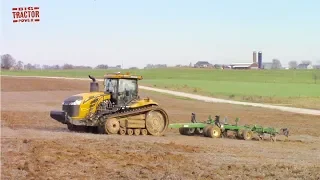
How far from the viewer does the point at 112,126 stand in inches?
899

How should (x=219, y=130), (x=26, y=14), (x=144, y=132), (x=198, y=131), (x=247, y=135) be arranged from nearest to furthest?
(x=26, y=14) → (x=144, y=132) → (x=219, y=130) → (x=247, y=135) → (x=198, y=131)

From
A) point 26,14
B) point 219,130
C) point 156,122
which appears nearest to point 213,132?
point 219,130

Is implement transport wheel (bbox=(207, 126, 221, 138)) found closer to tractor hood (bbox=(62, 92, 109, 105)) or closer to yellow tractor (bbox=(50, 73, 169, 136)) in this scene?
yellow tractor (bbox=(50, 73, 169, 136))

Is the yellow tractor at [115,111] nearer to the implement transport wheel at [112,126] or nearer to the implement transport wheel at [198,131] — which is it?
the implement transport wheel at [112,126]

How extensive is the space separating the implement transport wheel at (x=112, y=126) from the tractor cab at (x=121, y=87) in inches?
34.9

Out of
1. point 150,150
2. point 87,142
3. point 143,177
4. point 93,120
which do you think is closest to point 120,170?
point 143,177

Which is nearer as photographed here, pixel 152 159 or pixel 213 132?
pixel 152 159

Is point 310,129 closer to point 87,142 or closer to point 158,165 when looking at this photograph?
point 87,142

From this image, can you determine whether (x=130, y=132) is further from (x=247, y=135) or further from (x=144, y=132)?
(x=247, y=135)

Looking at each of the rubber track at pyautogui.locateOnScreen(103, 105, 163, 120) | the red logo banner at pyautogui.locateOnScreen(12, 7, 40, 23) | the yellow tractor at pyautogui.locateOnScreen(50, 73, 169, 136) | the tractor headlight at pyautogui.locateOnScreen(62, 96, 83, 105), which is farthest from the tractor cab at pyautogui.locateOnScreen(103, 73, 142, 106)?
the red logo banner at pyautogui.locateOnScreen(12, 7, 40, 23)

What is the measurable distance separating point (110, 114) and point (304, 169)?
10489 millimetres

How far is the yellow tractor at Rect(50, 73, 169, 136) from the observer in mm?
22875

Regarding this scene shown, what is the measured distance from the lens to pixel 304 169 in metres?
14.1

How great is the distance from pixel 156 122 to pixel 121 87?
6.70 feet
